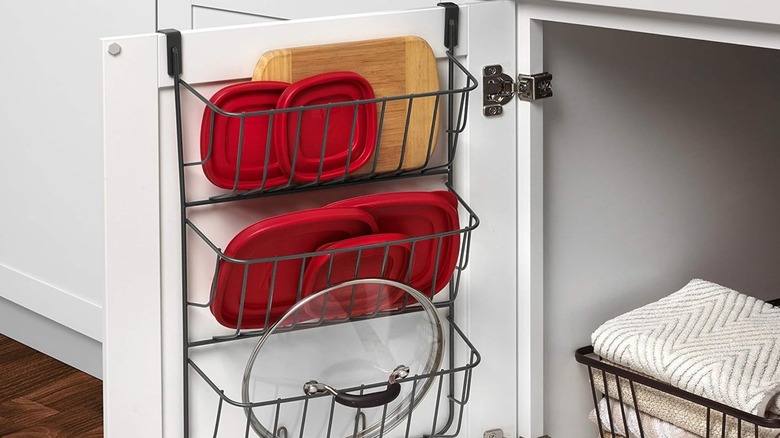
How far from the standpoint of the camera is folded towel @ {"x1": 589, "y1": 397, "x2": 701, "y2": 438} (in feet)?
4.25

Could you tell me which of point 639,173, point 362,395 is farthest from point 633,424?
point 362,395


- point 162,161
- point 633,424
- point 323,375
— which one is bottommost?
point 633,424

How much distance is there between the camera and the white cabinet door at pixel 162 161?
3.23 feet

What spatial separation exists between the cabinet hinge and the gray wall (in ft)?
0.14

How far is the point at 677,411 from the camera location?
1.28 metres

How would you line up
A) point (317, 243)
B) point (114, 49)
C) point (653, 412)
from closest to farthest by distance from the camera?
point (114, 49) → point (317, 243) → point (653, 412)

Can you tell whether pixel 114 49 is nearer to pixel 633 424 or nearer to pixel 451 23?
pixel 451 23

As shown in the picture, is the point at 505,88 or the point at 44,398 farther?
the point at 44,398

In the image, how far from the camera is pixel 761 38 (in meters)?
0.98

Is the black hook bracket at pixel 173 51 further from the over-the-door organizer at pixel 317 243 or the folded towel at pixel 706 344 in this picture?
the folded towel at pixel 706 344

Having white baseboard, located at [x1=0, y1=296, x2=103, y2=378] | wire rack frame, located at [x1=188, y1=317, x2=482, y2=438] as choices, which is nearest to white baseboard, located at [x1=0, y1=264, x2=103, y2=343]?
white baseboard, located at [x1=0, y1=296, x2=103, y2=378]

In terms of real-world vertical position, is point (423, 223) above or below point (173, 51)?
below

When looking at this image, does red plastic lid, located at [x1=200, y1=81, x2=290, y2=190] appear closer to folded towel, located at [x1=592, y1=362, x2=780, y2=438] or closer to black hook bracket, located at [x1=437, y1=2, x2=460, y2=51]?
black hook bracket, located at [x1=437, y1=2, x2=460, y2=51]

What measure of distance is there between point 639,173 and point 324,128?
47 cm
